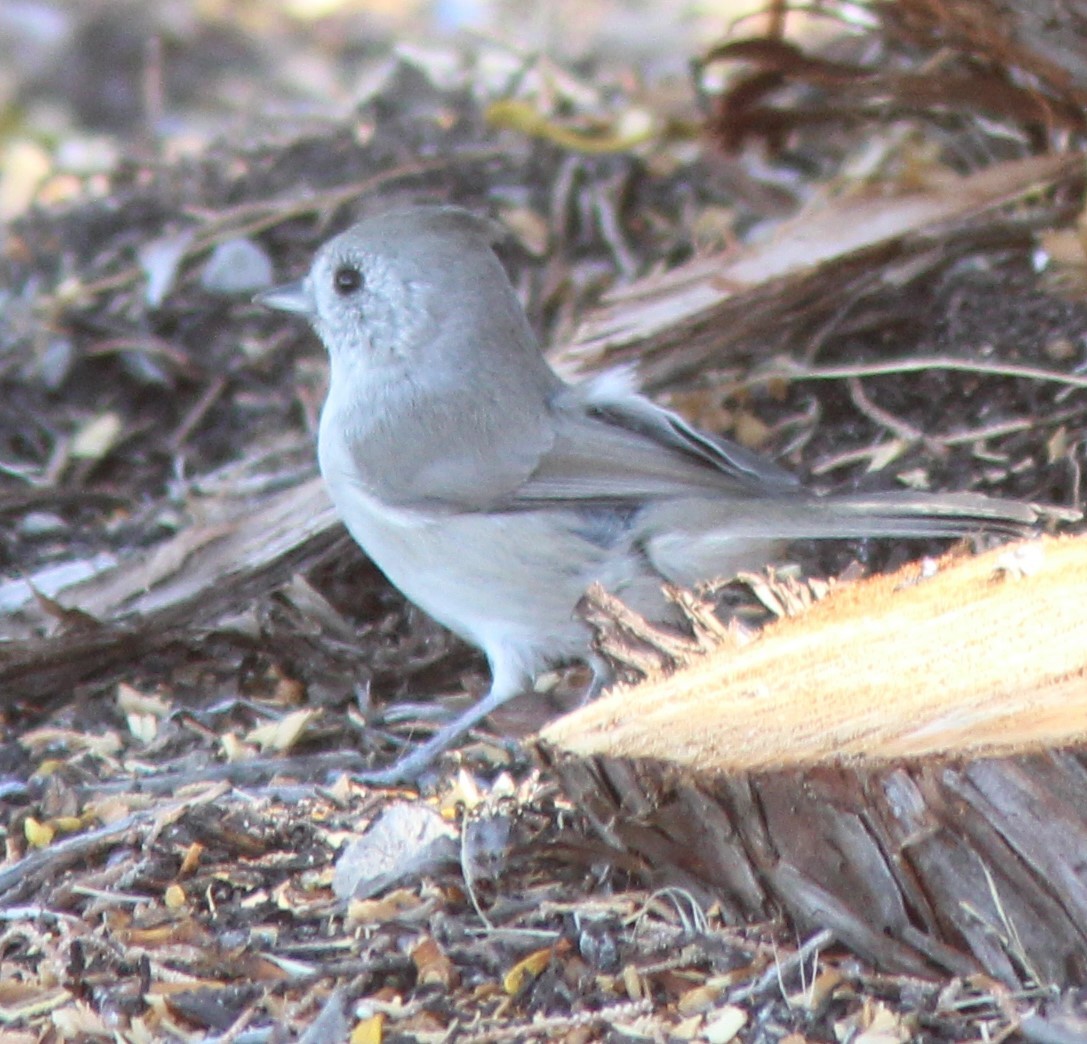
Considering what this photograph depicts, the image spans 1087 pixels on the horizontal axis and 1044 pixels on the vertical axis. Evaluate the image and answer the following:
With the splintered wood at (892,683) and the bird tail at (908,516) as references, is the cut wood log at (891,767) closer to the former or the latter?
the splintered wood at (892,683)

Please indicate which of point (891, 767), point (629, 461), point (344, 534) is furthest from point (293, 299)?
point (891, 767)

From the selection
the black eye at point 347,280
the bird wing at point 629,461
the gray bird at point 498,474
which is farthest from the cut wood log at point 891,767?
the black eye at point 347,280

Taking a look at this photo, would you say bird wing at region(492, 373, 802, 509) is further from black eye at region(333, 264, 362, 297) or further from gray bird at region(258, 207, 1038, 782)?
black eye at region(333, 264, 362, 297)

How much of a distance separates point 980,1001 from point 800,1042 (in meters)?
0.26

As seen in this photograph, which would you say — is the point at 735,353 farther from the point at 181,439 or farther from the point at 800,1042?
the point at 800,1042

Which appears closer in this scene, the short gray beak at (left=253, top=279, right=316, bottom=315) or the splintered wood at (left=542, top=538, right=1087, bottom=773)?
the splintered wood at (left=542, top=538, right=1087, bottom=773)

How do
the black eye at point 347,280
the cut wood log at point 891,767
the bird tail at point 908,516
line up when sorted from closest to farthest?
the cut wood log at point 891,767
the bird tail at point 908,516
the black eye at point 347,280

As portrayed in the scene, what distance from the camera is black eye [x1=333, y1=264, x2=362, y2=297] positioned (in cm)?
Answer: 412

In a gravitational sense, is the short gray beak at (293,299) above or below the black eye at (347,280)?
below

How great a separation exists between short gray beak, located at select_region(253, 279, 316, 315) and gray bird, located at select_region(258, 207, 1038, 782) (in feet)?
0.06

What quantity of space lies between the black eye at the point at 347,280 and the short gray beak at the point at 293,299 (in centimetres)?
10

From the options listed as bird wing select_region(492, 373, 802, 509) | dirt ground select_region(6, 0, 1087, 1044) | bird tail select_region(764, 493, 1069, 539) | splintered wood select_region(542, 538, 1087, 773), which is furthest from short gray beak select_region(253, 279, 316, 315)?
splintered wood select_region(542, 538, 1087, 773)

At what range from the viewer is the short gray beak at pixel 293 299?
4211mm

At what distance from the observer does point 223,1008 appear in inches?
104
